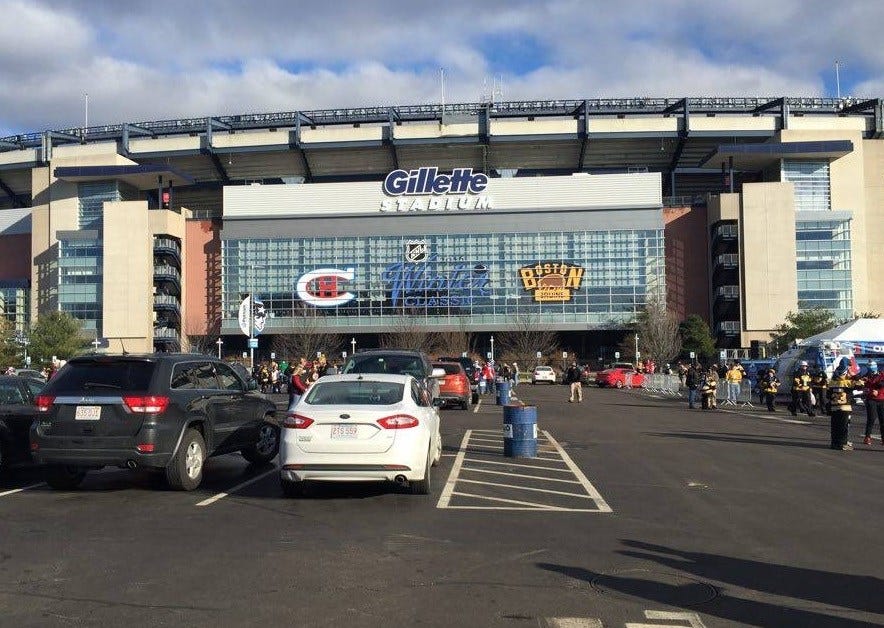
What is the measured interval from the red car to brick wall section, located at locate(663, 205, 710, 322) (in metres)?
32.5

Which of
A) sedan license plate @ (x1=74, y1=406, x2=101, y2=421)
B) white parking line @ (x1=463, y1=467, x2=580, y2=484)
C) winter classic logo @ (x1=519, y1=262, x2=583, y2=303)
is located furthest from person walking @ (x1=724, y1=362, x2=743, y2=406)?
winter classic logo @ (x1=519, y1=262, x2=583, y2=303)

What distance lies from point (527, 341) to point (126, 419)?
73.0 m

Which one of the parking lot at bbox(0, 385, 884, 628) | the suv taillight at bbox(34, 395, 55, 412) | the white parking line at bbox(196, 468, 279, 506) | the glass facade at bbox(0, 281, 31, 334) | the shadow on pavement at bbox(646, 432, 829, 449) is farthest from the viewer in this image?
the glass facade at bbox(0, 281, 31, 334)

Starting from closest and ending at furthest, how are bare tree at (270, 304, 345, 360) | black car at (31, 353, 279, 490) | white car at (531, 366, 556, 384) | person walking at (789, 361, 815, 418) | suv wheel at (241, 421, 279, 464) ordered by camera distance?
1. black car at (31, 353, 279, 490)
2. suv wheel at (241, 421, 279, 464)
3. person walking at (789, 361, 815, 418)
4. white car at (531, 366, 556, 384)
5. bare tree at (270, 304, 345, 360)

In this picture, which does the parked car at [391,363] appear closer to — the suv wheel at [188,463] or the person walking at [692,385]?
the suv wheel at [188,463]

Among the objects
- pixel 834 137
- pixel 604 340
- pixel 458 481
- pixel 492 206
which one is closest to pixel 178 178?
pixel 492 206

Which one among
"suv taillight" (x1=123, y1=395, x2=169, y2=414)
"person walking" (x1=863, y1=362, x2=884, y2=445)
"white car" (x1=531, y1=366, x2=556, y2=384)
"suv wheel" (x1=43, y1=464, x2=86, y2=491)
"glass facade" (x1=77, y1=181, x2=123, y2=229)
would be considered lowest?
"white car" (x1=531, y1=366, x2=556, y2=384)

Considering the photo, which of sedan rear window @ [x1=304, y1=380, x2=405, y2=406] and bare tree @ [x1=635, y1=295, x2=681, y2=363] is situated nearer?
sedan rear window @ [x1=304, y1=380, x2=405, y2=406]

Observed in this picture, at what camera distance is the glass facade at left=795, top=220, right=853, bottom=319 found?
264ft

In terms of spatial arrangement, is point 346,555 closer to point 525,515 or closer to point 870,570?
point 525,515

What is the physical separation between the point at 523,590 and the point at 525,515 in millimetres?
3001

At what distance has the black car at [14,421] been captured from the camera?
471 inches

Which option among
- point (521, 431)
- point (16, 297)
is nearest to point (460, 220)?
point (16, 297)

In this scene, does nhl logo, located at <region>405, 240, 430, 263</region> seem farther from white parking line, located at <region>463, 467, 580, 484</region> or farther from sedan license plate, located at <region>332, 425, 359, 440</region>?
sedan license plate, located at <region>332, 425, 359, 440</region>
